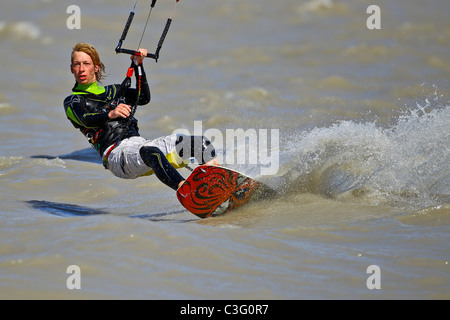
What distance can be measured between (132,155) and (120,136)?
327 millimetres

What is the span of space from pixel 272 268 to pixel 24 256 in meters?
1.64

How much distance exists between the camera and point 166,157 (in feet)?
19.0

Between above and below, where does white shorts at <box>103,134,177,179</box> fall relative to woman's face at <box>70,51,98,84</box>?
below

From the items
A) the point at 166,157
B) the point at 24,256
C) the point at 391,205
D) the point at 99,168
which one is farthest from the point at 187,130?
the point at 24,256

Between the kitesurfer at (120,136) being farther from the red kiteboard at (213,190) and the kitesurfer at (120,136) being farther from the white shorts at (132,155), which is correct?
the red kiteboard at (213,190)

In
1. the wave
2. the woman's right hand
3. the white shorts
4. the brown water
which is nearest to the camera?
the brown water

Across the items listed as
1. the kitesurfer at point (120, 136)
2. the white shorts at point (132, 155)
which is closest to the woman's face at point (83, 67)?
the kitesurfer at point (120, 136)

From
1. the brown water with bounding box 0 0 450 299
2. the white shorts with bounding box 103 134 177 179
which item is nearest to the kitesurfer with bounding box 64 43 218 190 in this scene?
the white shorts with bounding box 103 134 177 179

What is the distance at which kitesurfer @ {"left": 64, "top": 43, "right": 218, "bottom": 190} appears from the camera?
563cm

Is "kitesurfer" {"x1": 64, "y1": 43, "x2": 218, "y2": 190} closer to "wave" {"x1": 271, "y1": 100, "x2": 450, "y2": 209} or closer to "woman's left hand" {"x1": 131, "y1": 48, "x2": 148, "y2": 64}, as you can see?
"woman's left hand" {"x1": 131, "y1": 48, "x2": 148, "y2": 64}

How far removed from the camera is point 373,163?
244 inches

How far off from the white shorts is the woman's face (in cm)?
69
